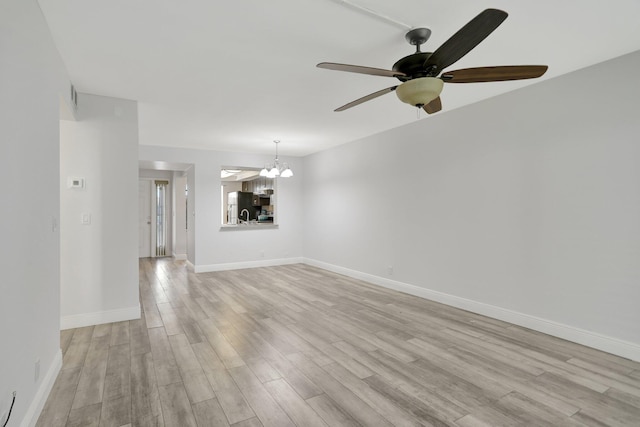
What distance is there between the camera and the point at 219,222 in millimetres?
6820

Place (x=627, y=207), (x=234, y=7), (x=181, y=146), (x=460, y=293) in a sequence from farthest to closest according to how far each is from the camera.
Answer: (x=181, y=146) → (x=460, y=293) → (x=627, y=207) → (x=234, y=7)

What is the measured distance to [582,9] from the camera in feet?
6.95

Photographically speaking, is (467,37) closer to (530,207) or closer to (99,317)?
(530,207)

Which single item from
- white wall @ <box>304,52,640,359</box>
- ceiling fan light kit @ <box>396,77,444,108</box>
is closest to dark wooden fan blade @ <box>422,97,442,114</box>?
ceiling fan light kit @ <box>396,77,444,108</box>

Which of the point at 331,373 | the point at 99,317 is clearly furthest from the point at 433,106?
the point at 99,317

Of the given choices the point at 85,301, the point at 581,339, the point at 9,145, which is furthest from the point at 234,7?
the point at 581,339

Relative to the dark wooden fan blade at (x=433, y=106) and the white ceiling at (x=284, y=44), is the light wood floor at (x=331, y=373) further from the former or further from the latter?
the white ceiling at (x=284, y=44)

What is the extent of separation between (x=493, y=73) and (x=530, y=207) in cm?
196

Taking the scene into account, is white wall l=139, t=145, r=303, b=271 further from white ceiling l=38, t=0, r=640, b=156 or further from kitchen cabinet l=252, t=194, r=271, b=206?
white ceiling l=38, t=0, r=640, b=156

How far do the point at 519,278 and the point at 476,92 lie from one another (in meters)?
2.11

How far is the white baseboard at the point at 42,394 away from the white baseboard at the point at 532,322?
13.5ft

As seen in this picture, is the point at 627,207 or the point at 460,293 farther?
the point at 460,293

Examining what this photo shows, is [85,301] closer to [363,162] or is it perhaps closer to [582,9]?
[363,162]

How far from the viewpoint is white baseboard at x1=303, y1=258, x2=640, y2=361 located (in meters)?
2.79
